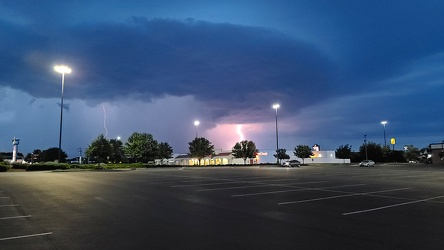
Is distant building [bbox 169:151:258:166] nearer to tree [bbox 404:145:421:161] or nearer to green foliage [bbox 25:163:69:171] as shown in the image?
green foliage [bbox 25:163:69:171]

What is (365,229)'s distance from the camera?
25.4 ft

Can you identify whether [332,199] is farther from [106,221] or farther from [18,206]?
[18,206]

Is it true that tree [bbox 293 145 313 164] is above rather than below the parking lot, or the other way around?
above

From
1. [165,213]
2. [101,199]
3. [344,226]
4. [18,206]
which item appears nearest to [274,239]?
[344,226]

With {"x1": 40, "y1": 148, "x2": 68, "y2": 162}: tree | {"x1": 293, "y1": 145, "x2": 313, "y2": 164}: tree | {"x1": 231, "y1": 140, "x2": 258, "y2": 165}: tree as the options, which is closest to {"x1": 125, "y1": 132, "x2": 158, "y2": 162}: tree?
{"x1": 231, "y1": 140, "x2": 258, "y2": 165}: tree

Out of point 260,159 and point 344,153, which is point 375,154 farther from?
point 260,159

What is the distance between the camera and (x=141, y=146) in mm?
71938

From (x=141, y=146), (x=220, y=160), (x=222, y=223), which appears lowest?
(x=222, y=223)

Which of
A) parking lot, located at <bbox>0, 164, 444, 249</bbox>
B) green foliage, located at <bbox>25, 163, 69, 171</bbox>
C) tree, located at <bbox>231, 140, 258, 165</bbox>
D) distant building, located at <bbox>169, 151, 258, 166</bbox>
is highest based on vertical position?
tree, located at <bbox>231, 140, 258, 165</bbox>

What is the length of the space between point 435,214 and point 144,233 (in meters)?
8.46

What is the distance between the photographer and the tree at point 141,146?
7190 centimetres

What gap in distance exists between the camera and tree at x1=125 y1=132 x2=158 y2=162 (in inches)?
2831

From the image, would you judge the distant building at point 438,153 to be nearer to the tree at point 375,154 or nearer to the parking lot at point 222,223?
the tree at point 375,154

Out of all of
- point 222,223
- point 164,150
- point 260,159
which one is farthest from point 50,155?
point 222,223
